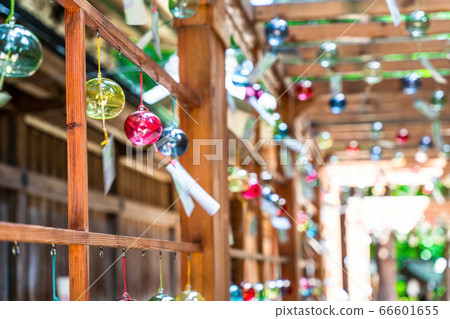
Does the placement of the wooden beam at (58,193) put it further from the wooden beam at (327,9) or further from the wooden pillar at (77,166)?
the wooden beam at (327,9)

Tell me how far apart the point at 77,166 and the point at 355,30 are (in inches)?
104

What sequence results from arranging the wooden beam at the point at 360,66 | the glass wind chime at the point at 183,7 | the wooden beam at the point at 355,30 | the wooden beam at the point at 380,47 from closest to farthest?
the glass wind chime at the point at 183,7 → the wooden beam at the point at 355,30 → the wooden beam at the point at 380,47 → the wooden beam at the point at 360,66

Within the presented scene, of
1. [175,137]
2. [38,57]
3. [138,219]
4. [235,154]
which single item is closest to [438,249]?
Result: [138,219]

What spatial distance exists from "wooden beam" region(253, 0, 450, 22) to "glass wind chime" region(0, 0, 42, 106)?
234 centimetres

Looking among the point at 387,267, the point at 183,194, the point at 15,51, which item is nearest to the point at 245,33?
the point at 183,194

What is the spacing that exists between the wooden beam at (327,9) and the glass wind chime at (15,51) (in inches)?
92.3

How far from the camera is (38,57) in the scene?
1.14 m

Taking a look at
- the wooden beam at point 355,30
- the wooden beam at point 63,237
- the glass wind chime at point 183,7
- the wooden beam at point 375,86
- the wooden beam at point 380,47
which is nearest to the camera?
the wooden beam at point 63,237

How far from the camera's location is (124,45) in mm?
1571

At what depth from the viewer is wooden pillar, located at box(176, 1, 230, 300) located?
7.36 ft

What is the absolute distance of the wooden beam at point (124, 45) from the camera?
1.35 metres

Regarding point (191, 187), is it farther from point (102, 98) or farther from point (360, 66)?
point (360, 66)

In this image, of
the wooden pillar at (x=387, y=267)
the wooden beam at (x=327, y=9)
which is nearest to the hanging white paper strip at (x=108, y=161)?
the wooden beam at (x=327, y=9)

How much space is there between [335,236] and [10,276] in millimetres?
5699
